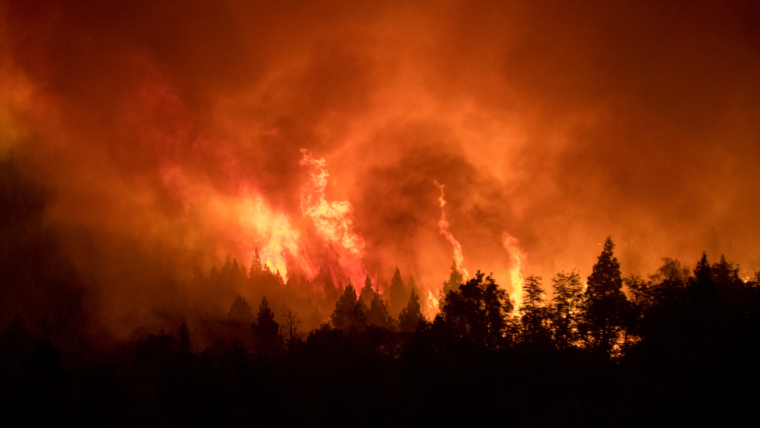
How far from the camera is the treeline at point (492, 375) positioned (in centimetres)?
3988

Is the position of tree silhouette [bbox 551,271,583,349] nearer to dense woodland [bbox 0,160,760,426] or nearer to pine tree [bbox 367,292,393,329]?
dense woodland [bbox 0,160,760,426]

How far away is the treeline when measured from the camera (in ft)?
131

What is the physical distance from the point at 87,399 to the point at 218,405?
1466 centimetres

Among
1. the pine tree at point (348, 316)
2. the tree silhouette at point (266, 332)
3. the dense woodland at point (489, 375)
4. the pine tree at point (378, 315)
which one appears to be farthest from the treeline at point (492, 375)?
the pine tree at point (378, 315)

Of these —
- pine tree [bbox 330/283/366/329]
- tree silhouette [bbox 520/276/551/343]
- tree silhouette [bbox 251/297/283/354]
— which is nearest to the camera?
tree silhouette [bbox 520/276/551/343]

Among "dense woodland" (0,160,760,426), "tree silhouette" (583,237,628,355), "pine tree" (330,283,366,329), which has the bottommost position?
"dense woodland" (0,160,760,426)

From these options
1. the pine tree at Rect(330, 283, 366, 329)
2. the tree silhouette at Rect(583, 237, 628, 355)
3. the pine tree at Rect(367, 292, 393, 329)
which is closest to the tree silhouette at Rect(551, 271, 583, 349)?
the tree silhouette at Rect(583, 237, 628, 355)

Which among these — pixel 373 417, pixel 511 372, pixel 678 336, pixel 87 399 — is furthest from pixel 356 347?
pixel 678 336

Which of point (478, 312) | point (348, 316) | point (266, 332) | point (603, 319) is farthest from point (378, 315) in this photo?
point (603, 319)

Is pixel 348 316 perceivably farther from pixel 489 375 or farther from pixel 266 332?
pixel 489 375

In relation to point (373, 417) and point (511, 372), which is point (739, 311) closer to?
point (511, 372)

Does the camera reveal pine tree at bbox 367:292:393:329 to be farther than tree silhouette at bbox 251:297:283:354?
Yes

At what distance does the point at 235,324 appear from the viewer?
148000 millimetres

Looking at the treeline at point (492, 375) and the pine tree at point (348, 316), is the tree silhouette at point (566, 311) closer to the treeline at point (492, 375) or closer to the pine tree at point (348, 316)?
the treeline at point (492, 375)
